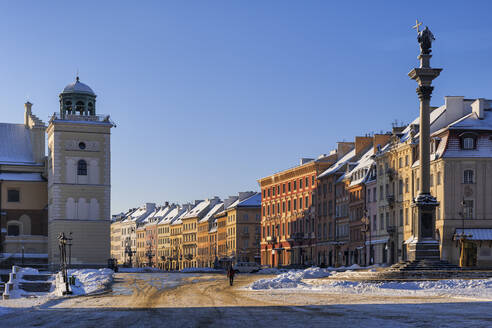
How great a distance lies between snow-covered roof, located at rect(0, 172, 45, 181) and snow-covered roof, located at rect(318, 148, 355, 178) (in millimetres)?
37174

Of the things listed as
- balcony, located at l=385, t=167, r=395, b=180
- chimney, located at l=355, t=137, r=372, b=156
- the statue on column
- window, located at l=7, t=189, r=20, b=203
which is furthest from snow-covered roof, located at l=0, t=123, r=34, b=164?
the statue on column

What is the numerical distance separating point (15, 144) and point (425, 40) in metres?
83.7

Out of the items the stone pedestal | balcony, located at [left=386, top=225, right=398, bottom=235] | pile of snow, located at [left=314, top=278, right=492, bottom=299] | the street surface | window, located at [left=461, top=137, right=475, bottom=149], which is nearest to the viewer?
the street surface

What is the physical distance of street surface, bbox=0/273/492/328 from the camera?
92.5 ft

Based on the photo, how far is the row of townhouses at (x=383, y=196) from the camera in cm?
8181

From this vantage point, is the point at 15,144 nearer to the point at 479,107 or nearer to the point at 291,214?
the point at 291,214

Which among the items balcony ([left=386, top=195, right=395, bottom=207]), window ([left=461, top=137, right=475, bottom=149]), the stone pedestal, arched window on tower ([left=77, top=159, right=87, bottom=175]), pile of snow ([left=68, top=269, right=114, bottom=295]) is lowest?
pile of snow ([left=68, top=269, right=114, bottom=295])

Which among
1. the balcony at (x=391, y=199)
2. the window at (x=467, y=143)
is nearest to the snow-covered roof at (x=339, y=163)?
the balcony at (x=391, y=199)

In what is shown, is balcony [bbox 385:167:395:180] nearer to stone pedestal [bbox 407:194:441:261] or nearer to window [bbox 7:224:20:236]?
stone pedestal [bbox 407:194:441:261]

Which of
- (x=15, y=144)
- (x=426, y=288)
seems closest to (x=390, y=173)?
(x=426, y=288)

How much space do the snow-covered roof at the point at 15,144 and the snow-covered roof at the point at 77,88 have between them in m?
13.7

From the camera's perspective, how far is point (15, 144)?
127m

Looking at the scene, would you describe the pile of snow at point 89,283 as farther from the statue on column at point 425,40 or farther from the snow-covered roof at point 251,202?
the snow-covered roof at point 251,202

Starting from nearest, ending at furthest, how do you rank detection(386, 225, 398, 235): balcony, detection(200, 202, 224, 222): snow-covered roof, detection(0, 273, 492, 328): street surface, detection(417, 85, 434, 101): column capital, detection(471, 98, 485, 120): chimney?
detection(0, 273, 492, 328): street surface → detection(417, 85, 434, 101): column capital → detection(471, 98, 485, 120): chimney → detection(386, 225, 398, 235): balcony → detection(200, 202, 224, 222): snow-covered roof
